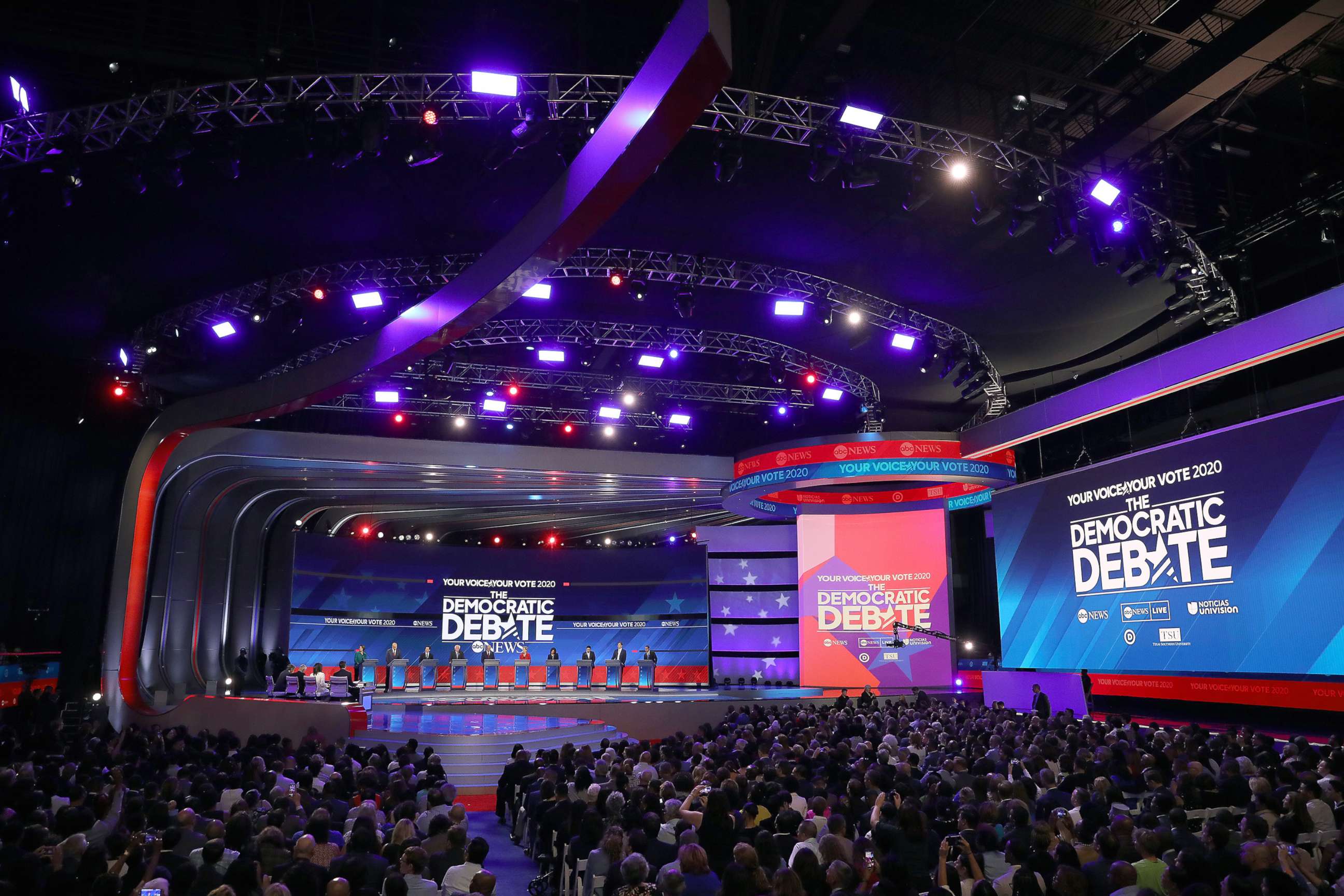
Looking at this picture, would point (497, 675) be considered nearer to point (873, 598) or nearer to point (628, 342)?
point (873, 598)

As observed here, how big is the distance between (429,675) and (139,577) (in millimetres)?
10641

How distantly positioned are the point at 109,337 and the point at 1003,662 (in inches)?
736

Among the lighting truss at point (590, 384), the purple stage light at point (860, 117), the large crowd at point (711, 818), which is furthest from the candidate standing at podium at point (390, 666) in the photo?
the purple stage light at point (860, 117)

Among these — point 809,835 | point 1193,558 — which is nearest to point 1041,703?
point 1193,558

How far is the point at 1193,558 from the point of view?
1452 cm

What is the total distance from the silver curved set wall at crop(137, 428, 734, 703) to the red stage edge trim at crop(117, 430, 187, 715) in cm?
101

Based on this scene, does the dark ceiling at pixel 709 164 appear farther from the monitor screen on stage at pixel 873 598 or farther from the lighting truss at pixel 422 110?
the monitor screen on stage at pixel 873 598

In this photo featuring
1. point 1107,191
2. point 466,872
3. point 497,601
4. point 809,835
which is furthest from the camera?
point 497,601

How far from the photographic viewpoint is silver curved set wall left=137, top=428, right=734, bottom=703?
61.5ft

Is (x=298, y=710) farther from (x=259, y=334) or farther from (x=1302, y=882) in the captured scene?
(x=1302, y=882)

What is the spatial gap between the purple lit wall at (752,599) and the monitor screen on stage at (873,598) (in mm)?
3567

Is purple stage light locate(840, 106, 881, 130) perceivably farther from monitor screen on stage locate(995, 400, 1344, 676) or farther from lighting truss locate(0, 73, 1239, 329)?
monitor screen on stage locate(995, 400, 1344, 676)

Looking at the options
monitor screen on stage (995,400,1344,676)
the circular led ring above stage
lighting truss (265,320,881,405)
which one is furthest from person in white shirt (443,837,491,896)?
the circular led ring above stage

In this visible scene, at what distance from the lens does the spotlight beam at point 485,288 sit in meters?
5.83
